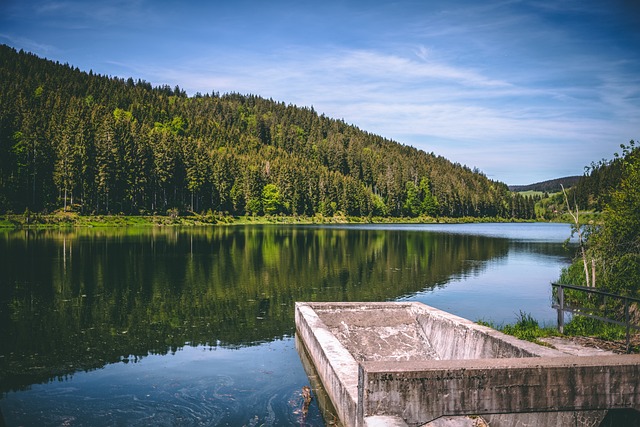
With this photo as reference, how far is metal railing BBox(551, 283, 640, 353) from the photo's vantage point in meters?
12.0

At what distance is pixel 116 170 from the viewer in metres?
111

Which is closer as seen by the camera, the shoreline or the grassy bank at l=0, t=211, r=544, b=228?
the shoreline

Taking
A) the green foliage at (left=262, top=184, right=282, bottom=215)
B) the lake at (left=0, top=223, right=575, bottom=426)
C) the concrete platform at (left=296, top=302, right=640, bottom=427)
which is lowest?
the lake at (left=0, top=223, right=575, bottom=426)

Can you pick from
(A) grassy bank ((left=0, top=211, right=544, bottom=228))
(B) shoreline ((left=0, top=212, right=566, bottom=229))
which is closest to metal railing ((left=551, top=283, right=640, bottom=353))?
(B) shoreline ((left=0, top=212, right=566, bottom=229))

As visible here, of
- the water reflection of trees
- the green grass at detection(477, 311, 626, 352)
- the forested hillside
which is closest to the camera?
the green grass at detection(477, 311, 626, 352)

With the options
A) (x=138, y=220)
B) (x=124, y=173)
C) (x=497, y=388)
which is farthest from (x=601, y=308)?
(x=124, y=173)

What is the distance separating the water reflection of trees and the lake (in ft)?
0.26

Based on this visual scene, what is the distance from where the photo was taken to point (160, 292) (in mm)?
29344

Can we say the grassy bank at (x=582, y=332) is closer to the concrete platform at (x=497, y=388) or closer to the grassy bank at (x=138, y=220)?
the concrete platform at (x=497, y=388)

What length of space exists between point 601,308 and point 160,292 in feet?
73.8

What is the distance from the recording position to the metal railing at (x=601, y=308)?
473 inches

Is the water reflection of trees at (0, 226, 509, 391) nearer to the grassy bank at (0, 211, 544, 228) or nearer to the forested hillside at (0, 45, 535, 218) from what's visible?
the grassy bank at (0, 211, 544, 228)

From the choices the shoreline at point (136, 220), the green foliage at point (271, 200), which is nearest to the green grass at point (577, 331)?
the shoreline at point (136, 220)

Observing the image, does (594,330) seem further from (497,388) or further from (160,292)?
(160,292)
